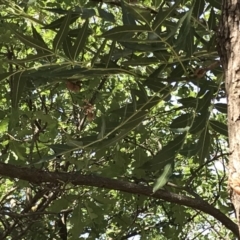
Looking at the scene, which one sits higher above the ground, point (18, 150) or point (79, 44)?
point (18, 150)

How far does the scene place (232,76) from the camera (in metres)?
0.85

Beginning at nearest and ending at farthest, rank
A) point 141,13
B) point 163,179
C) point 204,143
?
point 141,13, point 163,179, point 204,143

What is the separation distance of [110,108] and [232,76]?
1.57 meters

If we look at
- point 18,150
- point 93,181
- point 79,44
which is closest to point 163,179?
point 79,44

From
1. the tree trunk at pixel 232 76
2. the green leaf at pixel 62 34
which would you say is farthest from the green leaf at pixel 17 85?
the tree trunk at pixel 232 76

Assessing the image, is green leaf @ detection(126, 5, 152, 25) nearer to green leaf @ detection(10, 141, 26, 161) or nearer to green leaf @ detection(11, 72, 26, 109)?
green leaf @ detection(11, 72, 26, 109)

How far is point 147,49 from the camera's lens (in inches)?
47.0

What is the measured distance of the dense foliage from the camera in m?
1.25

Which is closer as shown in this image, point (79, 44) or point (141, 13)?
point (141, 13)

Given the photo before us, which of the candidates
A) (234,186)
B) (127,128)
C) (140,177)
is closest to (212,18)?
(127,128)

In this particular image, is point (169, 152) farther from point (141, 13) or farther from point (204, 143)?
point (141, 13)

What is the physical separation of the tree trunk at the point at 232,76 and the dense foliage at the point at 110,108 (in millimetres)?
190

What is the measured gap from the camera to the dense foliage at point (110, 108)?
1.25 m

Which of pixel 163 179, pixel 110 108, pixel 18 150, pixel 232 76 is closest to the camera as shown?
pixel 232 76
